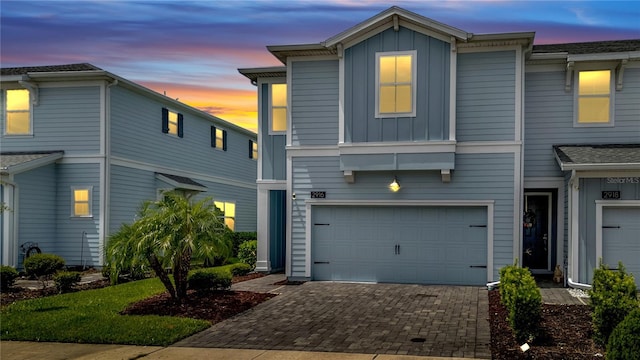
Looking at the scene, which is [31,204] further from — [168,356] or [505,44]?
[505,44]

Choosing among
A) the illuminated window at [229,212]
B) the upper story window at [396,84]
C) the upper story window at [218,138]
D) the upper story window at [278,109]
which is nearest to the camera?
the upper story window at [396,84]

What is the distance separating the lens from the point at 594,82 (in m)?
16.3

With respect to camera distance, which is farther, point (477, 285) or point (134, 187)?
point (134, 187)

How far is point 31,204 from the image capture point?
19906mm

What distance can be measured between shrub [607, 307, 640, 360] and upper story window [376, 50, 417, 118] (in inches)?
367

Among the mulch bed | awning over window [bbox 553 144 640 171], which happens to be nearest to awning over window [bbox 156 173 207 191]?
awning over window [bbox 553 144 640 171]

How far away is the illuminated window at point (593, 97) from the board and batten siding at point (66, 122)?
1472 centimetres

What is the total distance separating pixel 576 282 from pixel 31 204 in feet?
52.7

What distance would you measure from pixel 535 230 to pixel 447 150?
4675 mm

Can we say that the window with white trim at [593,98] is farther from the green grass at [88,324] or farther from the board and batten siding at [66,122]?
the board and batten siding at [66,122]

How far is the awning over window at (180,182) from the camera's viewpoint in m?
24.2

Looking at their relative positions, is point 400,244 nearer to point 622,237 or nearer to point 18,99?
point 622,237

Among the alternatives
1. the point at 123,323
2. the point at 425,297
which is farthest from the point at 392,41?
the point at 123,323

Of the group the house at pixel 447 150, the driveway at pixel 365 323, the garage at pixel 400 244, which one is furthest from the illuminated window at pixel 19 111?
the driveway at pixel 365 323
